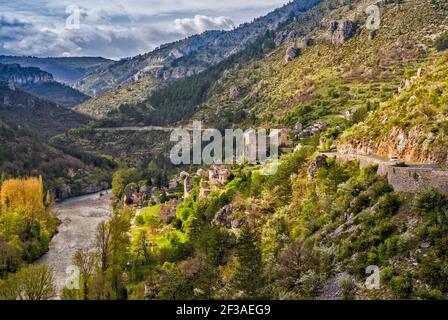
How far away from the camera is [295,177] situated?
44656mm

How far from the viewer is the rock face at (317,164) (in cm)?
4153

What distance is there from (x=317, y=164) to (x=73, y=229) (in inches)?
1873

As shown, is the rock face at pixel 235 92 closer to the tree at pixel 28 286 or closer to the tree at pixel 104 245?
the tree at pixel 104 245

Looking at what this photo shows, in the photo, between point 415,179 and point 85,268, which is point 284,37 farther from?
point 415,179

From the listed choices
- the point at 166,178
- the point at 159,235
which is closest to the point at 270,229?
the point at 159,235

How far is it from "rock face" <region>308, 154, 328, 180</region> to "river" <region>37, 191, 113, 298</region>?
76.8 ft

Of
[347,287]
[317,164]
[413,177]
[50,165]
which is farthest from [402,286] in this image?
[50,165]

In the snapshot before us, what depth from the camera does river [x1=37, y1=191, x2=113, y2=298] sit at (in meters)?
56.7

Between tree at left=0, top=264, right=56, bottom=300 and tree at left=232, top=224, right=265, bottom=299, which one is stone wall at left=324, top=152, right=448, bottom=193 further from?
tree at left=0, top=264, right=56, bottom=300

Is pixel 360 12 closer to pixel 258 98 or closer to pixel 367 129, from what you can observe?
pixel 258 98

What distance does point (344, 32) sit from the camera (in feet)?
440

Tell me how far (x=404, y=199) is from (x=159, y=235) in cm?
3984

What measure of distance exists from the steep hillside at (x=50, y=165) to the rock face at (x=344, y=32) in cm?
7229

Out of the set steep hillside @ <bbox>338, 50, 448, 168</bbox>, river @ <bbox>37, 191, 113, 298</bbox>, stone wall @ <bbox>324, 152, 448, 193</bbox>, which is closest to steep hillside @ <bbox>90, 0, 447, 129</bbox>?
steep hillside @ <bbox>338, 50, 448, 168</bbox>
